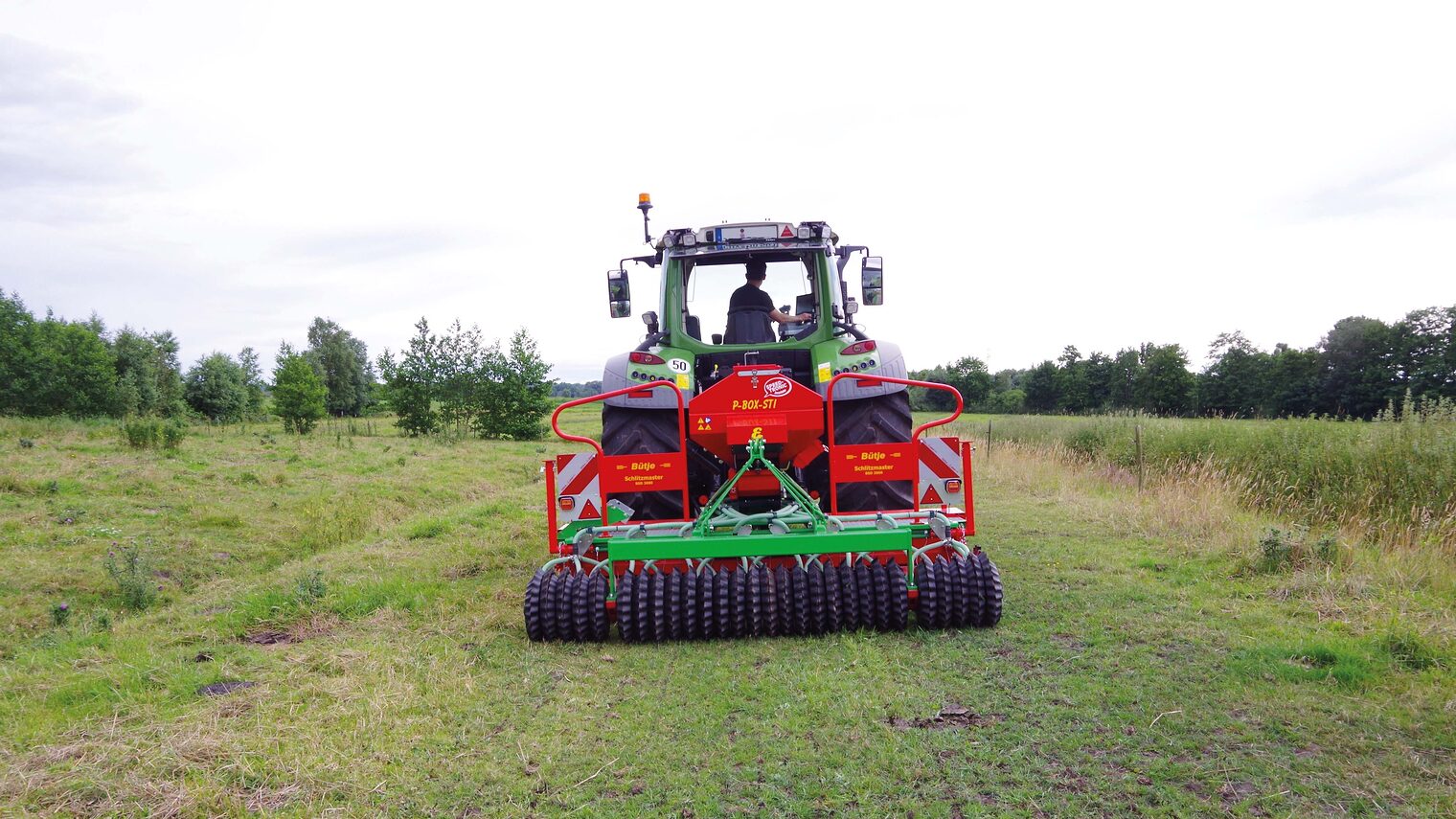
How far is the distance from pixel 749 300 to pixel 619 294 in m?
1.13

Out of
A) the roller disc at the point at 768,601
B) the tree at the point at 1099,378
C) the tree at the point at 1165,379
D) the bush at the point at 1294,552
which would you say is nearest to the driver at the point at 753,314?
the roller disc at the point at 768,601

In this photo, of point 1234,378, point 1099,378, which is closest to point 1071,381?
point 1099,378

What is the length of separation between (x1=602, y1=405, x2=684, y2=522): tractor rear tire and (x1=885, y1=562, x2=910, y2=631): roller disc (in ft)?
4.92

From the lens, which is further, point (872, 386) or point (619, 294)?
point (619, 294)

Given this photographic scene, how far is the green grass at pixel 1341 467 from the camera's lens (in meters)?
7.02

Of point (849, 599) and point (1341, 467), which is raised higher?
point (1341, 467)

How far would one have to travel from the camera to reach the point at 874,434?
5125mm

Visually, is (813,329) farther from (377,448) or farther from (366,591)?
(377,448)

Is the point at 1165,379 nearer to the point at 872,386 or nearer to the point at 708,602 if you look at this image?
the point at 872,386

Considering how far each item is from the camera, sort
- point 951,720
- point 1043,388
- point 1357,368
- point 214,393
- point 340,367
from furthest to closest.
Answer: point 340,367 < point 1043,388 < point 214,393 < point 1357,368 < point 951,720

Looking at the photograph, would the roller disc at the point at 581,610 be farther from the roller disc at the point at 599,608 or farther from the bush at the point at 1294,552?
the bush at the point at 1294,552

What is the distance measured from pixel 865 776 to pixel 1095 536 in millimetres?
5892

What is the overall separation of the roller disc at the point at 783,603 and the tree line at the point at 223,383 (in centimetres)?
2538

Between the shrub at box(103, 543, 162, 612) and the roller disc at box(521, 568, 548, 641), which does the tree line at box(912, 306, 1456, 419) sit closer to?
the roller disc at box(521, 568, 548, 641)
